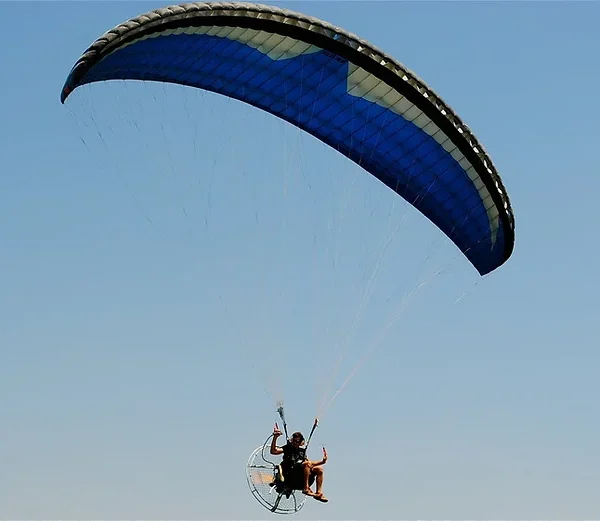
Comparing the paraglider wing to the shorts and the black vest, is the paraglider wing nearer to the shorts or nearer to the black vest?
the black vest

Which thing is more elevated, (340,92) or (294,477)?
(340,92)

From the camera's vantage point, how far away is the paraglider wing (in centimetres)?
2256

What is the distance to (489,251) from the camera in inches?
1049

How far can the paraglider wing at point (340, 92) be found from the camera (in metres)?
22.6

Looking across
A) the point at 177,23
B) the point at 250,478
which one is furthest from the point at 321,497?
the point at 177,23

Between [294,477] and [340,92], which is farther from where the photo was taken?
[340,92]

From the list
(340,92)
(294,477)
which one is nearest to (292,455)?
(294,477)

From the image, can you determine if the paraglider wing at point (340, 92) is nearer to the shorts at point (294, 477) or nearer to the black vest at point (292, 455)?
the black vest at point (292, 455)

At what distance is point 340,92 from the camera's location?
24.6 metres

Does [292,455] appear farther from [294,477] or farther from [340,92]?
[340,92]

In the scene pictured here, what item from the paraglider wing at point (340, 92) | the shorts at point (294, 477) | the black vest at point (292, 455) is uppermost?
the paraglider wing at point (340, 92)

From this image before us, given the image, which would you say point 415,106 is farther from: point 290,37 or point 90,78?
point 90,78

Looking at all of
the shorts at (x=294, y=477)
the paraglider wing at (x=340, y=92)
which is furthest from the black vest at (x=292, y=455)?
the paraglider wing at (x=340, y=92)

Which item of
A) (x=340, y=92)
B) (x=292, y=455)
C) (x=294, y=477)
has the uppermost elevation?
(x=340, y=92)
